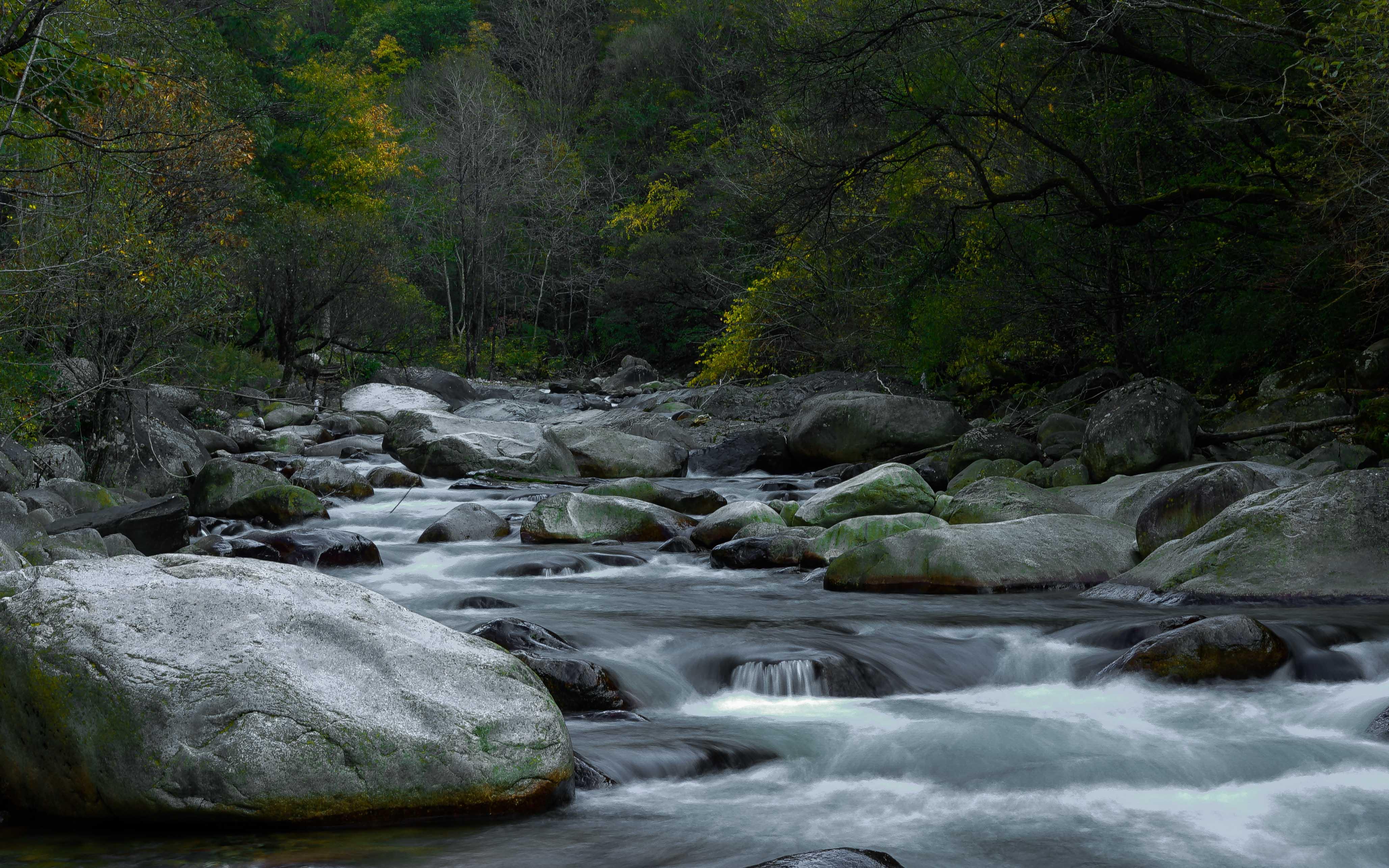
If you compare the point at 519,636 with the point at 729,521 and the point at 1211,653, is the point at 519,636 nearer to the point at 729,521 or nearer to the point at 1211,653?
the point at 1211,653

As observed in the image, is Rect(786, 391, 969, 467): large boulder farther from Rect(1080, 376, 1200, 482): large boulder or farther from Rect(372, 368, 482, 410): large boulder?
Rect(372, 368, 482, 410): large boulder

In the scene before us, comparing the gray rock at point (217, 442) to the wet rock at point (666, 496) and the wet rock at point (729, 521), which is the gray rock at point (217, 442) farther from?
the wet rock at point (729, 521)

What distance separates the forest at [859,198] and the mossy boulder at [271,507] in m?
1.87

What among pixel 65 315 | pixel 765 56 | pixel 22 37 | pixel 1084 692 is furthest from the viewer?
pixel 765 56

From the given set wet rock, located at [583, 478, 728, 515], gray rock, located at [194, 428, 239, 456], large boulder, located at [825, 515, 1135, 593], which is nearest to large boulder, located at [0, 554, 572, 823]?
large boulder, located at [825, 515, 1135, 593]

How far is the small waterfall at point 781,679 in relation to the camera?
6.11 metres

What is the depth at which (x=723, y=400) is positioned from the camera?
21531mm

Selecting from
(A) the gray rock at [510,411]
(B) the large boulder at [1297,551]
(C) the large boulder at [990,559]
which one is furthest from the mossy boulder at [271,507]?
(A) the gray rock at [510,411]

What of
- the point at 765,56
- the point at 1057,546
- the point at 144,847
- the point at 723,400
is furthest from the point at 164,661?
the point at 723,400

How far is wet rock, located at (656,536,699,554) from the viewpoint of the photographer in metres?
→ 10.3

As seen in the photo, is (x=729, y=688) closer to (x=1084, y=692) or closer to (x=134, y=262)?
(x=1084, y=692)

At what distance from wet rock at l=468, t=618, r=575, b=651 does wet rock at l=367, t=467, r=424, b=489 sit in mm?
8185

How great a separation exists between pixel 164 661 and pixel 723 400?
1793 centimetres

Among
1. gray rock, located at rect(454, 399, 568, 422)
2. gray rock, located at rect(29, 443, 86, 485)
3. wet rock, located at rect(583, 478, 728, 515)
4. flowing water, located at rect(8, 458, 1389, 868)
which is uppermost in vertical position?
gray rock, located at rect(454, 399, 568, 422)
